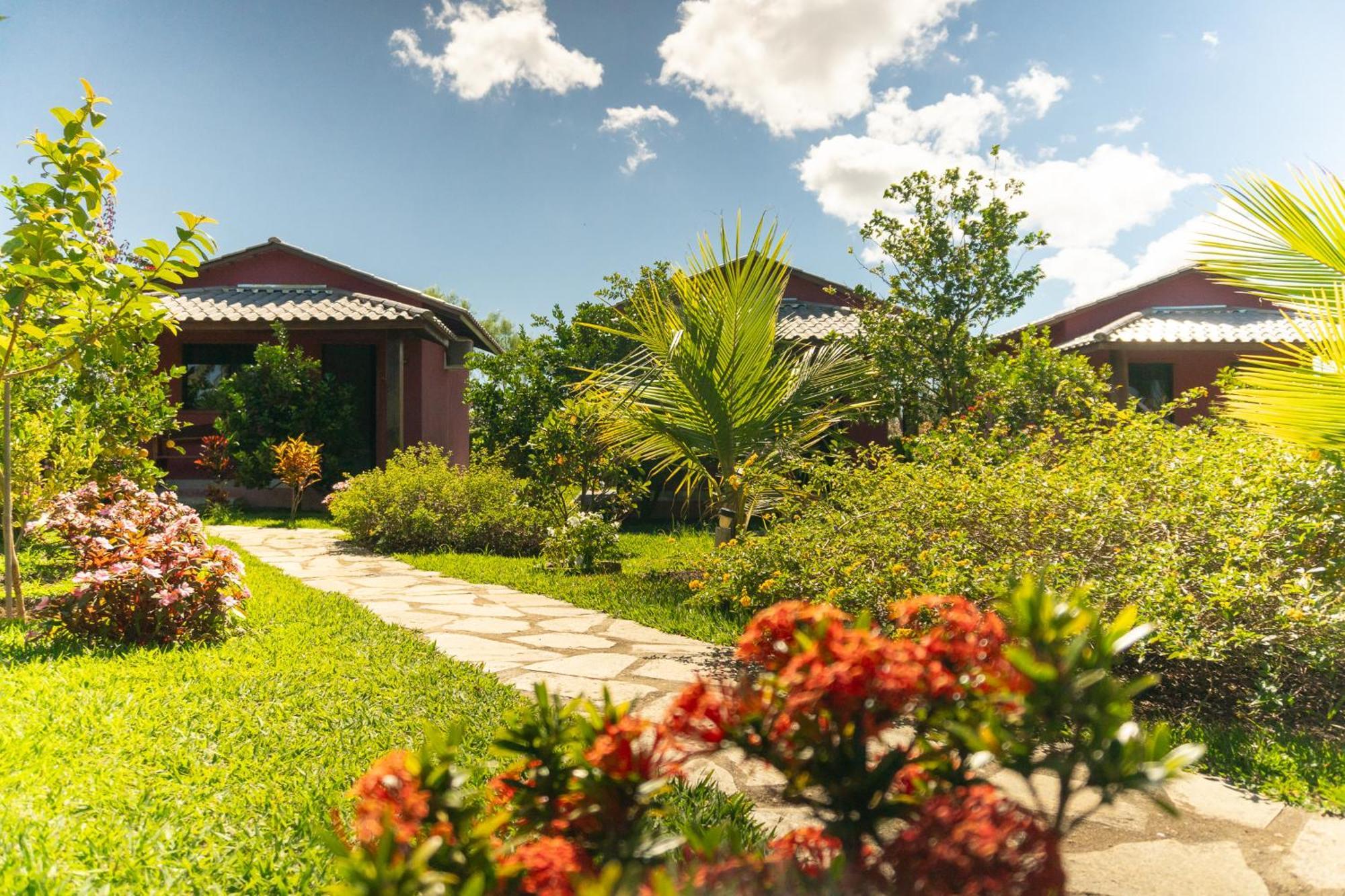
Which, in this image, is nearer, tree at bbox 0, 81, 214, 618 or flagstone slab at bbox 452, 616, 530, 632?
tree at bbox 0, 81, 214, 618

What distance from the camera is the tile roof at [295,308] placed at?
13438 millimetres

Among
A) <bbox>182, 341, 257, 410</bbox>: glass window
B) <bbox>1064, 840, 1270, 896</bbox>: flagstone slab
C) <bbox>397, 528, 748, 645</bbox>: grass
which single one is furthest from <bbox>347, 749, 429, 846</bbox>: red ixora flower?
<bbox>182, 341, 257, 410</bbox>: glass window

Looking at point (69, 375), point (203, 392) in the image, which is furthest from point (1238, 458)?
point (203, 392)

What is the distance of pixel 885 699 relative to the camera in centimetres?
102

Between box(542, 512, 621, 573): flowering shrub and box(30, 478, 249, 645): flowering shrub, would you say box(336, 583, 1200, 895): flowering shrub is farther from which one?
box(542, 512, 621, 573): flowering shrub

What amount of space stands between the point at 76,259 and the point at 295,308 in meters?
10.9

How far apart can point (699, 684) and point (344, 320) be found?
538 inches

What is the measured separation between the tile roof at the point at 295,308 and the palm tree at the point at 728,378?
8.10m

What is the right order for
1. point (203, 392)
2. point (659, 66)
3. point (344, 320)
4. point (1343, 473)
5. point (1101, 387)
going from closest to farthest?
point (1343, 473) → point (1101, 387) → point (659, 66) → point (344, 320) → point (203, 392)

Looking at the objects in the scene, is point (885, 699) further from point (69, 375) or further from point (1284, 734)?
point (69, 375)

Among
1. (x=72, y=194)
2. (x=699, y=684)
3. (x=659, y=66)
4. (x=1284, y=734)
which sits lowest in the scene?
(x=1284, y=734)

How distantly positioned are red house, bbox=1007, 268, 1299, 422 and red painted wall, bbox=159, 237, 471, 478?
37.3ft

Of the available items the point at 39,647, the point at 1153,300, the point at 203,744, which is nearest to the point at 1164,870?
the point at 203,744

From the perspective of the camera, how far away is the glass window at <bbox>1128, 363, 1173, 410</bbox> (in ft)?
56.3
